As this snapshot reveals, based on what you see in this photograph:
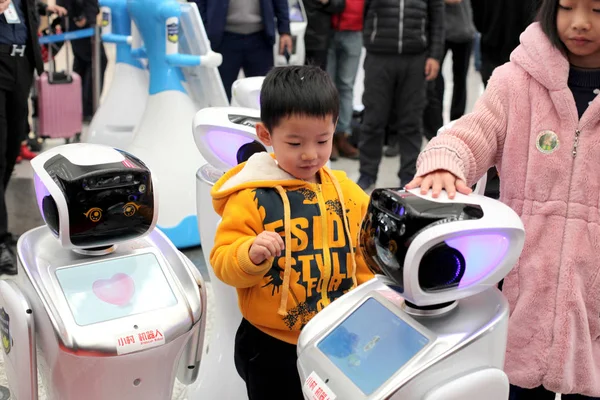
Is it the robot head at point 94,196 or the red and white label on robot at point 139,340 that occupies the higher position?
the robot head at point 94,196

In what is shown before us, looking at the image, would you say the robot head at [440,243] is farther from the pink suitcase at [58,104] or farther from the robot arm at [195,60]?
the pink suitcase at [58,104]

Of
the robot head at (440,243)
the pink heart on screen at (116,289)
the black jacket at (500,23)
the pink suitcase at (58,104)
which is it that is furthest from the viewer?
the pink suitcase at (58,104)

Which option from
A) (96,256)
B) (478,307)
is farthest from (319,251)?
(96,256)

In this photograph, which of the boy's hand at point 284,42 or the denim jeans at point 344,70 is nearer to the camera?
the boy's hand at point 284,42

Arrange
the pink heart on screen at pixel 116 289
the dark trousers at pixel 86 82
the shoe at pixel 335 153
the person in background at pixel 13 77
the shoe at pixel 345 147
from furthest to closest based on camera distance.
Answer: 1. the dark trousers at pixel 86 82
2. the shoe at pixel 345 147
3. the shoe at pixel 335 153
4. the person in background at pixel 13 77
5. the pink heart on screen at pixel 116 289

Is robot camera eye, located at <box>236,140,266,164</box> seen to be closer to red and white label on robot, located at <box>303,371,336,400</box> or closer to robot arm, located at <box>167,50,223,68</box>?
red and white label on robot, located at <box>303,371,336,400</box>

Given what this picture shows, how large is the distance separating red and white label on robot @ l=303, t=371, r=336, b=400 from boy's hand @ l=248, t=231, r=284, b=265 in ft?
0.75

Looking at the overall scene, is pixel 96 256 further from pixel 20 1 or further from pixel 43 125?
pixel 43 125

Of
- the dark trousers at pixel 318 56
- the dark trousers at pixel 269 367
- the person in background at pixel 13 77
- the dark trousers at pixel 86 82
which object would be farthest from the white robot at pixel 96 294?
the dark trousers at pixel 86 82

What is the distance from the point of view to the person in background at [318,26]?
15.8 ft

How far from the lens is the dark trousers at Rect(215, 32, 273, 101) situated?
4.02 m

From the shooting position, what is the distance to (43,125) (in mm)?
4812

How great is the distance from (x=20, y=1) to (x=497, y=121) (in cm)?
230

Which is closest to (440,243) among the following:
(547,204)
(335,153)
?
(547,204)
